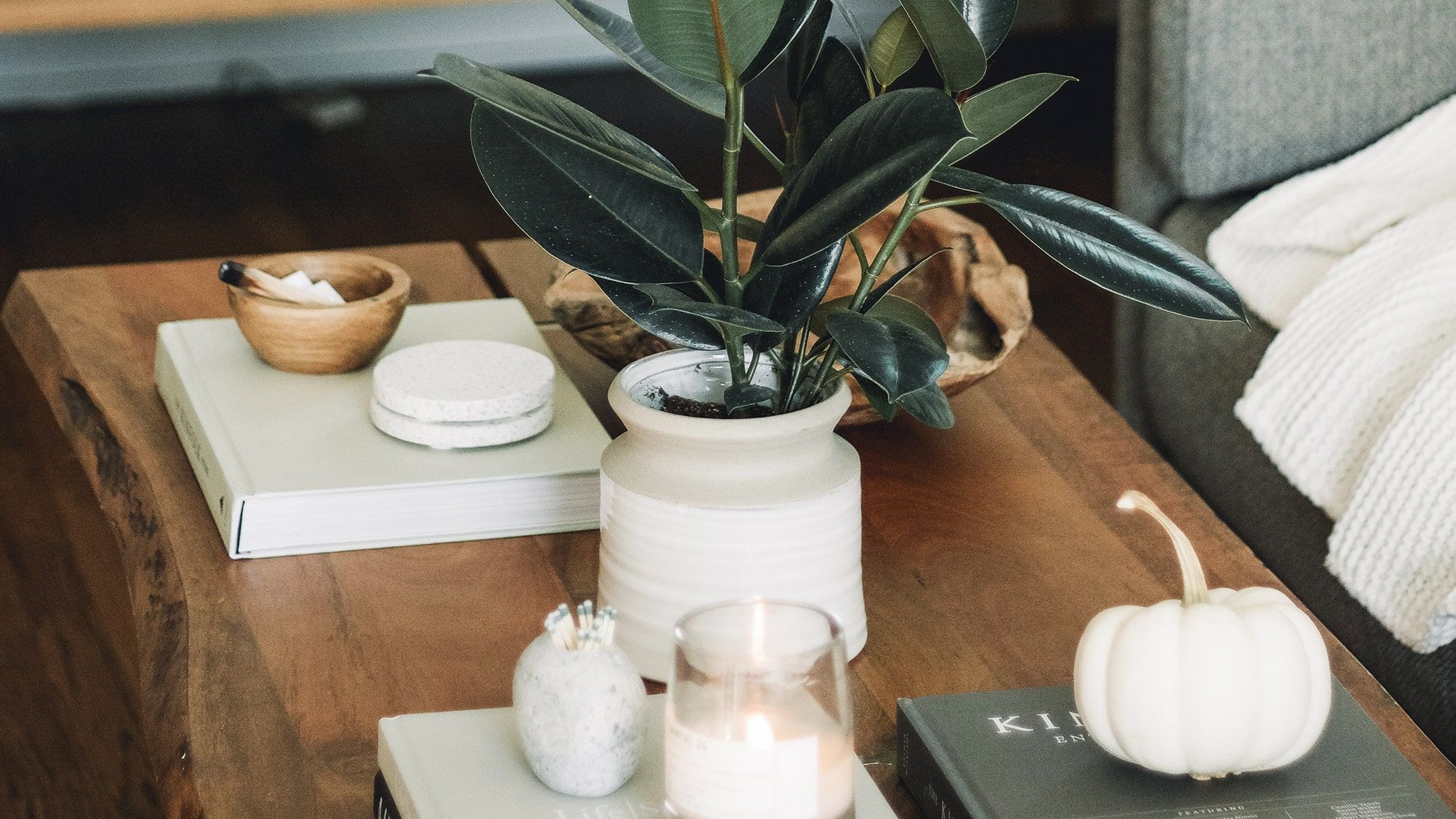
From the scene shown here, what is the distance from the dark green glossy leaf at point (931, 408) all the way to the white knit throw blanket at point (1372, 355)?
0.37m

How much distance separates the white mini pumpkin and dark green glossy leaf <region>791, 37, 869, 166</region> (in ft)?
0.77

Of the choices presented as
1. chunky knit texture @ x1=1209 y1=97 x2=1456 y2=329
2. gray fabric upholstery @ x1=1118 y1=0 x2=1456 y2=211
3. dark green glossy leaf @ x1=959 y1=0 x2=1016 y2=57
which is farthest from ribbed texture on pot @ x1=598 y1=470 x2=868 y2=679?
gray fabric upholstery @ x1=1118 y1=0 x2=1456 y2=211

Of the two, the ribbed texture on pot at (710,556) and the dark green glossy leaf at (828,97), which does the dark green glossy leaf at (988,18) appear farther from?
the ribbed texture on pot at (710,556)

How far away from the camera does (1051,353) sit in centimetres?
111

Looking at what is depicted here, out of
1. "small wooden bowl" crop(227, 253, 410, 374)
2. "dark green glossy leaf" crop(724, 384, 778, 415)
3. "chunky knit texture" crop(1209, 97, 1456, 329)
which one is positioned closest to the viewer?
"dark green glossy leaf" crop(724, 384, 778, 415)

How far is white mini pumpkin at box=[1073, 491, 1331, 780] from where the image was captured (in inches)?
22.5

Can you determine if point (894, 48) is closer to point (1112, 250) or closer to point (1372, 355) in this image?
point (1112, 250)

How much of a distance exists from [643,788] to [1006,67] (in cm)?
324

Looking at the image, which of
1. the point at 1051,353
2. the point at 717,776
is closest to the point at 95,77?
the point at 1051,353

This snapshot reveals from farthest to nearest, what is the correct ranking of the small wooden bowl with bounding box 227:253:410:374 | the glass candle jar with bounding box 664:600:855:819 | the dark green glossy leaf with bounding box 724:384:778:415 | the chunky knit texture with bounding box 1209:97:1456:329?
the chunky knit texture with bounding box 1209:97:1456:329
the small wooden bowl with bounding box 227:253:410:374
the dark green glossy leaf with bounding box 724:384:778:415
the glass candle jar with bounding box 664:600:855:819

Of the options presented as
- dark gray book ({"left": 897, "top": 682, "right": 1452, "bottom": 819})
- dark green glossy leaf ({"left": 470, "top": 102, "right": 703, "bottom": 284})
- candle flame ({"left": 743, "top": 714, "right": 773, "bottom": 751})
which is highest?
dark green glossy leaf ({"left": 470, "top": 102, "right": 703, "bottom": 284})

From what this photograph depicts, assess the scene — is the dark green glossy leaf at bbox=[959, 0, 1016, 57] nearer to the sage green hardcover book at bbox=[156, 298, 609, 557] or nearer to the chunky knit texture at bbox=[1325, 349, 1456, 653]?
the sage green hardcover book at bbox=[156, 298, 609, 557]

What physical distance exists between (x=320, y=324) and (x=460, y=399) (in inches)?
5.1

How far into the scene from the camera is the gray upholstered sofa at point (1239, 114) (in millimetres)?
1344
